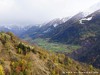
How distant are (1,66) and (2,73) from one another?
30.5 ft

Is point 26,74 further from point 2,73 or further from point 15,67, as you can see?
point 2,73

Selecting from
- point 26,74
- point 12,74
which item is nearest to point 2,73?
point 12,74

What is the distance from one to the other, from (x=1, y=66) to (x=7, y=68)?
4.59 meters

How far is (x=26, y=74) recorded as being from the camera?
200m

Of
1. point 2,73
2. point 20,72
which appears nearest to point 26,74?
point 20,72

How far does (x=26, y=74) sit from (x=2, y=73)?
2106 cm

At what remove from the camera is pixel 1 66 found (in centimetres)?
19138

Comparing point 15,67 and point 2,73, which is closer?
point 2,73

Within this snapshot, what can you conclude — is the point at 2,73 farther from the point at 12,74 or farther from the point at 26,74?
the point at 26,74

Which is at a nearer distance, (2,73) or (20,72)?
(2,73)

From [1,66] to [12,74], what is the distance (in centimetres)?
836

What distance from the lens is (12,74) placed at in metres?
190

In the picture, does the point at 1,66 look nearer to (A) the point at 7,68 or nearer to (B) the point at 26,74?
(A) the point at 7,68

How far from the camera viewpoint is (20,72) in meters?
195
